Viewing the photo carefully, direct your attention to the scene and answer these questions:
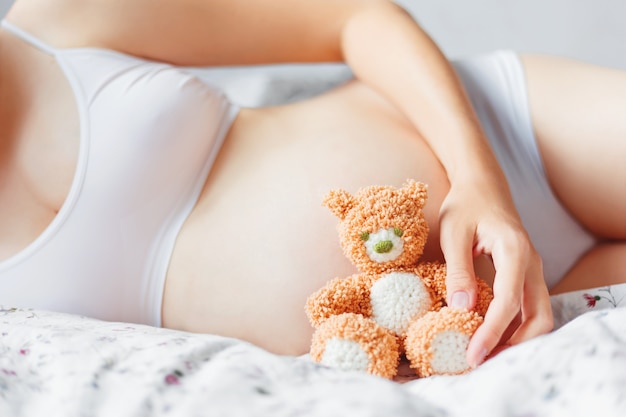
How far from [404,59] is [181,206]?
13.6 inches

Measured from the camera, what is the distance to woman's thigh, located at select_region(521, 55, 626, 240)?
2.74 feet

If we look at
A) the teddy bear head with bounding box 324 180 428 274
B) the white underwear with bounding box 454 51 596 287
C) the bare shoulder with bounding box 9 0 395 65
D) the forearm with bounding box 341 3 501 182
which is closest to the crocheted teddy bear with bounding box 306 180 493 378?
the teddy bear head with bounding box 324 180 428 274

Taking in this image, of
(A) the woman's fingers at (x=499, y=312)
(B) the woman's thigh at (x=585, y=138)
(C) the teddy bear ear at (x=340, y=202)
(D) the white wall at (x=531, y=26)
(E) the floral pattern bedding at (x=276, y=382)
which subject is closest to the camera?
(E) the floral pattern bedding at (x=276, y=382)

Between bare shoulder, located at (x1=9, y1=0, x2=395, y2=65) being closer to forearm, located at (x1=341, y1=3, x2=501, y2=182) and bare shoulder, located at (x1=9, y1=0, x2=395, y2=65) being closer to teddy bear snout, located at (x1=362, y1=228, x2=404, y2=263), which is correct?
forearm, located at (x1=341, y1=3, x2=501, y2=182)

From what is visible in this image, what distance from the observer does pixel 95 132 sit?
0.83 m

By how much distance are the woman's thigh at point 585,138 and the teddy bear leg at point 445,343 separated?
1.12 ft

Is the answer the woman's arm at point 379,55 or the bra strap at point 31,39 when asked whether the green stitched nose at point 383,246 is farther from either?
the bra strap at point 31,39

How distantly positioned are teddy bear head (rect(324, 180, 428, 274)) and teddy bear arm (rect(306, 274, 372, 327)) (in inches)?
1.2

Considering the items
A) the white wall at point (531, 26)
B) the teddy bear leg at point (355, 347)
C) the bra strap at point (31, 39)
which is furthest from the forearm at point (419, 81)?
the white wall at point (531, 26)

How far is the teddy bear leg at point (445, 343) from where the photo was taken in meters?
0.60

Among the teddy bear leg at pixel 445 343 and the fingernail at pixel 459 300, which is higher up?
the fingernail at pixel 459 300

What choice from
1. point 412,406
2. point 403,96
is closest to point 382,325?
point 412,406

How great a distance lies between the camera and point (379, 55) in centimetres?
92

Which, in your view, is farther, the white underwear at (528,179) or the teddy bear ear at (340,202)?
the white underwear at (528,179)
